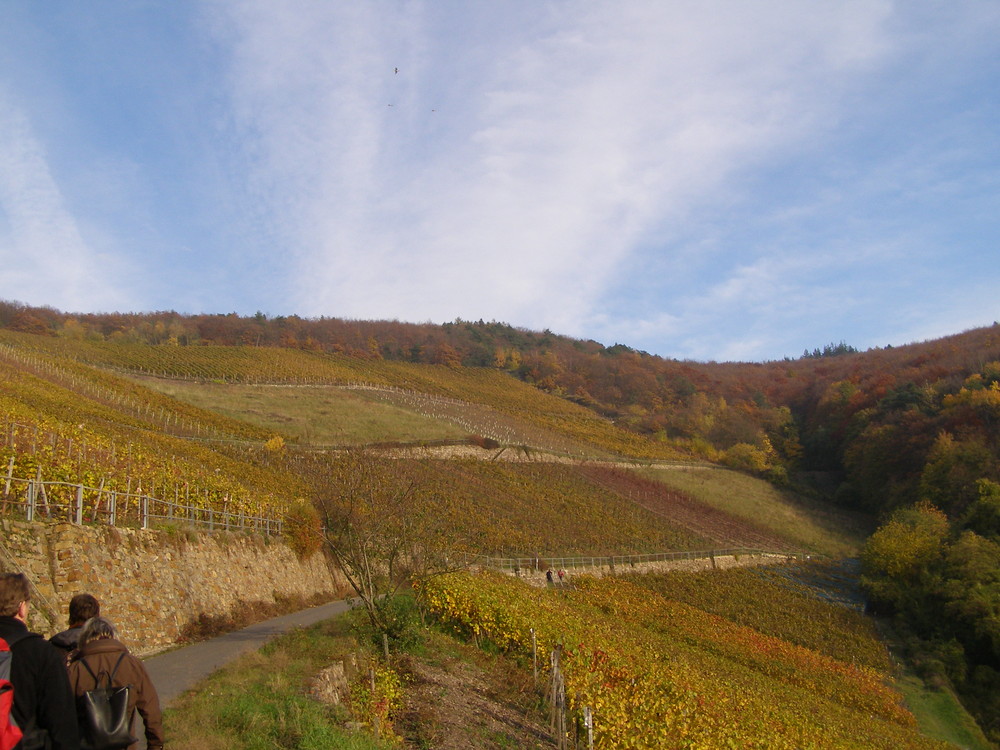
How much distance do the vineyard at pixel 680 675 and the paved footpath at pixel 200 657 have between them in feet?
11.5

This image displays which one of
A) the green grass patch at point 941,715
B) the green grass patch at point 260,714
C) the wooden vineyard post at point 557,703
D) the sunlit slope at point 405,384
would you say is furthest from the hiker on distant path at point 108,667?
the sunlit slope at point 405,384

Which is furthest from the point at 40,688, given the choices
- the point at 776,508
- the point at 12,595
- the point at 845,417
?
the point at 845,417

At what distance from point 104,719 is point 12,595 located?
38.9 inches

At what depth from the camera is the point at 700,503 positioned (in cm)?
6206

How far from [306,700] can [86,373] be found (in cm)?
5238

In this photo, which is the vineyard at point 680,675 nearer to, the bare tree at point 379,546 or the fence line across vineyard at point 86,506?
the bare tree at point 379,546

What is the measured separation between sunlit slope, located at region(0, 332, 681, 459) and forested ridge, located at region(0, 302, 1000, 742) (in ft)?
37.1

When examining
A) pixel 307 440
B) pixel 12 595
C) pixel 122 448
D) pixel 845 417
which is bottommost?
pixel 12 595

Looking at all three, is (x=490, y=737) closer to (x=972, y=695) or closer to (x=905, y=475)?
(x=972, y=695)

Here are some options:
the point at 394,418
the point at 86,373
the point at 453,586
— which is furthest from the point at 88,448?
the point at 394,418

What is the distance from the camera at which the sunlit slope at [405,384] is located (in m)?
71.4

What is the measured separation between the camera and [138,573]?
13.4 meters

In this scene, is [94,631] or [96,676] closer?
[96,676]

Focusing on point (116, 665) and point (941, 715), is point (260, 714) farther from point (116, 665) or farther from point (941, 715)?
point (941, 715)
